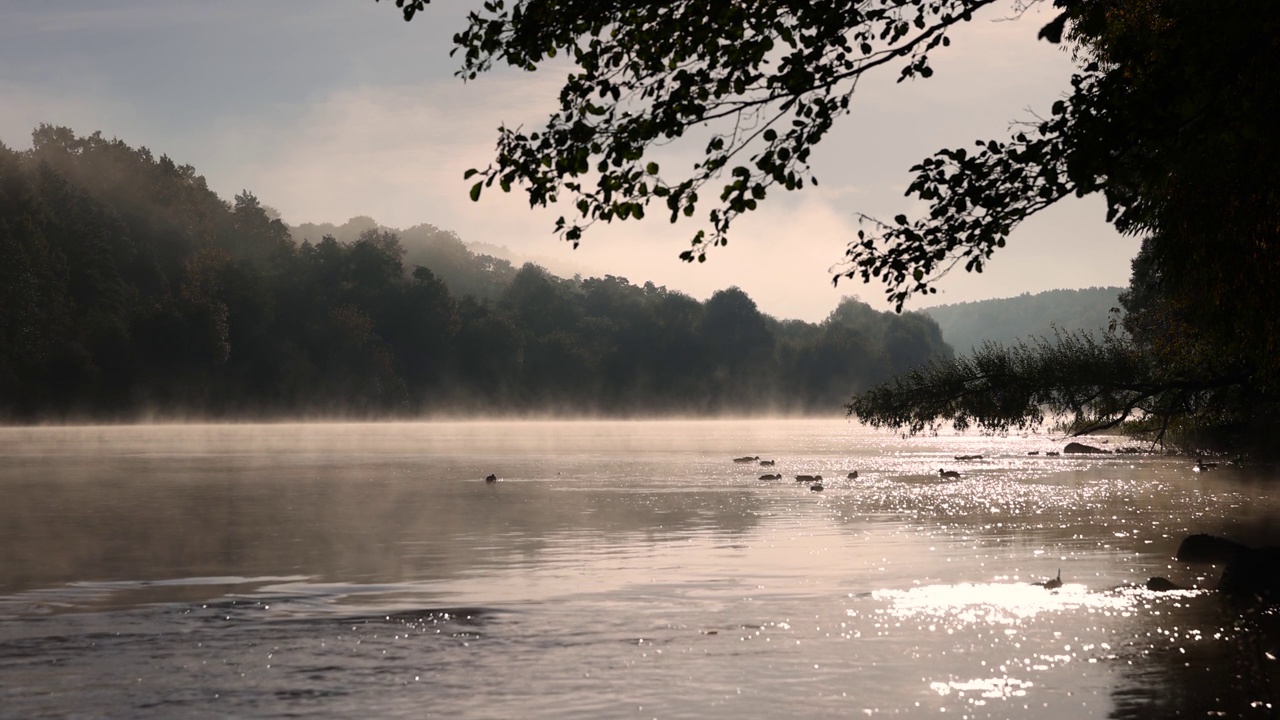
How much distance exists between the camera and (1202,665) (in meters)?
17.4

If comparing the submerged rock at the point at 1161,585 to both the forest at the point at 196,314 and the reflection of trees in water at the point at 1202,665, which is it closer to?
the reflection of trees in water at the point at 1202,665

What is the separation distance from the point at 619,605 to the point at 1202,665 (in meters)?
9.07

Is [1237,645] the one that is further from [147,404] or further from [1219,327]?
[147,404]

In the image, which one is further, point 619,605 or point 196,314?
point 196,314

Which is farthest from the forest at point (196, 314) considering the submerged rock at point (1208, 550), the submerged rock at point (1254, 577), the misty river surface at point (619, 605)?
the submerged rock at point (1254, 577)

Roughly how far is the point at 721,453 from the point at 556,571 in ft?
216

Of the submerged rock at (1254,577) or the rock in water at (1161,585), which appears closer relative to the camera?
the submerged rock at (1254,577)

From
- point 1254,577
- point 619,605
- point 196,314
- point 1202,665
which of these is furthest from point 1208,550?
point 196,314

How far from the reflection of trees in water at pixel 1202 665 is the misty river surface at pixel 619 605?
0.19 ft

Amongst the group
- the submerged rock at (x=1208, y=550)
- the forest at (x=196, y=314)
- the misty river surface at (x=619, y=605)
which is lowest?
the misty river surface at (x=619, y=605)

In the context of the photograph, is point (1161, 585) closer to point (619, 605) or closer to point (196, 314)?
point (619, 605)

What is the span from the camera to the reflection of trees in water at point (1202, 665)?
1513 centimetres

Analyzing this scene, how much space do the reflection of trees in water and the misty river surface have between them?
59mm

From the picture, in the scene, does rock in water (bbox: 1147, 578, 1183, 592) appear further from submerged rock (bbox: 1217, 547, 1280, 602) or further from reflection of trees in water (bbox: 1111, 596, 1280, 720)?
reflection of trees in water (bbox: 1111, 596, 1280, 720)
